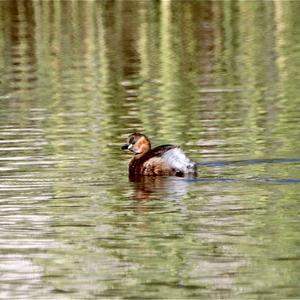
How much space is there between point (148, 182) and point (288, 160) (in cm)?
142

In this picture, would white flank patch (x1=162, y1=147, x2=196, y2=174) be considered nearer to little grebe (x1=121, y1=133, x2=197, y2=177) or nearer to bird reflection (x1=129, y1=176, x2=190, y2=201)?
little grebe (x1=121, y1=133, x2=197, y2=177)

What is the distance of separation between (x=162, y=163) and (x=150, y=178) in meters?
0.20

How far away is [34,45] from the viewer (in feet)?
113

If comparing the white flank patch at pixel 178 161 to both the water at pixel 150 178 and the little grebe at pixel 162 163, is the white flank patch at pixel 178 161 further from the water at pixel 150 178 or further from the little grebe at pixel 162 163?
the water at pixel 150 178

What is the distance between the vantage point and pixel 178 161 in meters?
14.9

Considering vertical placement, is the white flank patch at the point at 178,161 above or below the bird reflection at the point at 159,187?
above

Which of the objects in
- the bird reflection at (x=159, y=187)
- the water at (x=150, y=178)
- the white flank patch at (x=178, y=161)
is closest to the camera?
the water at (x=150, y=178)

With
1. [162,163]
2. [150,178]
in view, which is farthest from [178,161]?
[150,178]

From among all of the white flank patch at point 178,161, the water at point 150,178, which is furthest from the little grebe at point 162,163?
the water at point 150,178

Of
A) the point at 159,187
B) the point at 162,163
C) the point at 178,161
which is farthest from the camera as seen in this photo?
the point at 162,163

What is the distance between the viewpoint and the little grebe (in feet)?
48.8

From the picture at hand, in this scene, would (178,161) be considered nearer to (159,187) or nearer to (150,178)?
(159,187)

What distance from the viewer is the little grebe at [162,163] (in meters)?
14.9

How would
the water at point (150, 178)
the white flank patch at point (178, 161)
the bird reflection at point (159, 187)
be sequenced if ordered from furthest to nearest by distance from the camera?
1. the white flank patch at point (178, 161)
2. the bird reflection at point (159, 187)
3. the water at point (150, 178)
